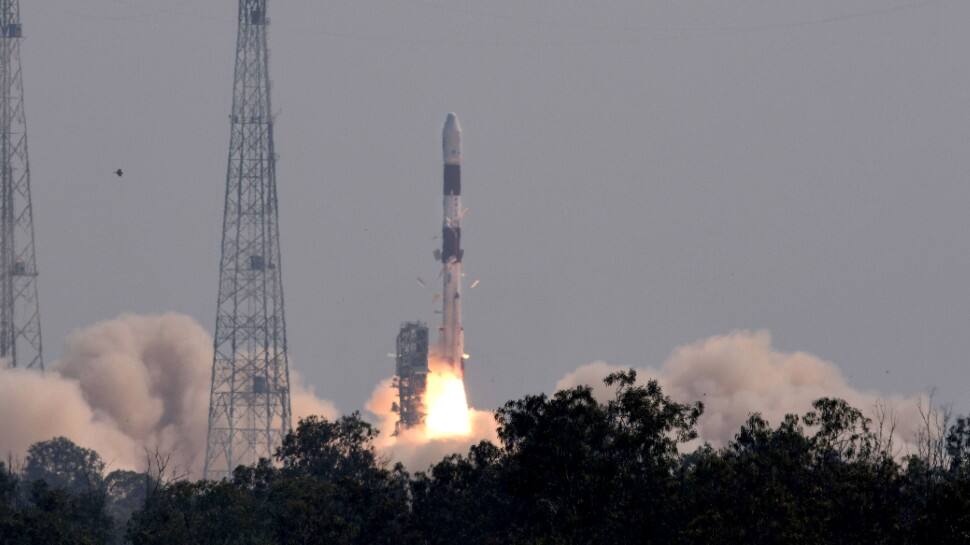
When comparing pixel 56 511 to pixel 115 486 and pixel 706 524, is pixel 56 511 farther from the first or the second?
pixel 115 486

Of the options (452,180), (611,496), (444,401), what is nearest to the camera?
(611,496)

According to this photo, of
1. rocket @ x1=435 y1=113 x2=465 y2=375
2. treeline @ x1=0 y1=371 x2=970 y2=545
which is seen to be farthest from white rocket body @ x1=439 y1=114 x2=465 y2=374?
treeline @ x1=0 y1=371 x2=970 y2=545

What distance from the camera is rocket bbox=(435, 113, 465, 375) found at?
17750 centimetres

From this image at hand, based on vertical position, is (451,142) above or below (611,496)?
above

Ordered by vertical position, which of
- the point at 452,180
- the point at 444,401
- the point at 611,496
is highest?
the point at 452,180

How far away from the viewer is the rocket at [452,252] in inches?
6988

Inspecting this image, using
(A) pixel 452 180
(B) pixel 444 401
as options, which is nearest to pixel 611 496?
(A) pixel 452 180

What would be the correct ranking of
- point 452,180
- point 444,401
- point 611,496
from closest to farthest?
1. point 611,496
2. point 452,180
3. point 444,401

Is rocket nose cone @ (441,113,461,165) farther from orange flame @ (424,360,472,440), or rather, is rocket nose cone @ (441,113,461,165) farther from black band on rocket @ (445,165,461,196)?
orange flame @ (424,360,472,440)

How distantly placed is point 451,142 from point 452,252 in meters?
7.59

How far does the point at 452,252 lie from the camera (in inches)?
7023

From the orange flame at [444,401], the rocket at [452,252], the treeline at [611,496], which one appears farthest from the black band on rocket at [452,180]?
the treeline at [611,496]

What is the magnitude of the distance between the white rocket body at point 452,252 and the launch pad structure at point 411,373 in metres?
2.54

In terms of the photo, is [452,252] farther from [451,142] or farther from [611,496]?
[611,496]
